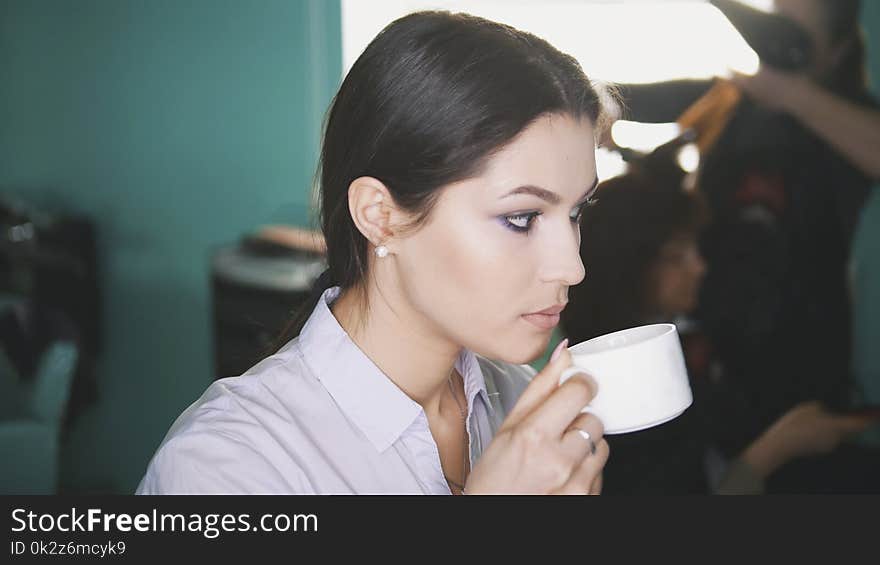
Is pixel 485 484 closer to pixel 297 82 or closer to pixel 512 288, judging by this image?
pixel 512 288

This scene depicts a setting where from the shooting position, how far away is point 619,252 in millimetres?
1675

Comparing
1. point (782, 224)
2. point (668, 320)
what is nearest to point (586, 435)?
point (668, 320)

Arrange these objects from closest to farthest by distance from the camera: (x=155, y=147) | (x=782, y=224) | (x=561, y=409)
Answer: (x=561, y=409), (x=782, y=224), (x=155, y=147)

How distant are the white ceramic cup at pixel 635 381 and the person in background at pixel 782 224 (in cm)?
101

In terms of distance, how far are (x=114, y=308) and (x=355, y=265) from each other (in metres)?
2.13

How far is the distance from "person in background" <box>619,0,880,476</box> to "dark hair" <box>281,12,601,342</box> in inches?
34.7

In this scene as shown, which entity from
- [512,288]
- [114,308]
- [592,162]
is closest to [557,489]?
[512,288]

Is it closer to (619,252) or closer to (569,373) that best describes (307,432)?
(569,373)

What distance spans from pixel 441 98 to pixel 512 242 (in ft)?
0.47

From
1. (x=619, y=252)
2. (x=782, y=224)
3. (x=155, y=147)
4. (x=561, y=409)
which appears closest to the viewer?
(x=561, y=409)

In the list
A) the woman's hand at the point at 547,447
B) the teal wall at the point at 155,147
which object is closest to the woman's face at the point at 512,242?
the woman's hand at the point at 547,447

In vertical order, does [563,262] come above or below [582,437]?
above

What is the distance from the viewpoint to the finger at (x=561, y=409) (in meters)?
0.77

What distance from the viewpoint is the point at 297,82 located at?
2.49m
